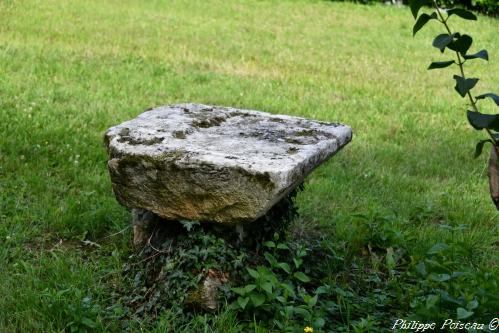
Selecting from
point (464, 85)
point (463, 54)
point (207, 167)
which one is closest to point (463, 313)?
point (464, 85)

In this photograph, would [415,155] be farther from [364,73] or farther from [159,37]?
[159,37]

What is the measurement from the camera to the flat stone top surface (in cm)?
345

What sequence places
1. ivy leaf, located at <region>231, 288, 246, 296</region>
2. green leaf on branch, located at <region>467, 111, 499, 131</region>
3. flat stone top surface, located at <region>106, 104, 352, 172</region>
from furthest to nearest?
flat stone top surface, located at <region>106, 104, 352, 172</region> < ivy leaf, located at <region>231, 288, 246, 296</region> < green leaf on branch, located at <region>467, 111, 499, 131</region>

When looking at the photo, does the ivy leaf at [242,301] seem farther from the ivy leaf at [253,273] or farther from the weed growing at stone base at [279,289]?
the ivy leaf at [253,273]

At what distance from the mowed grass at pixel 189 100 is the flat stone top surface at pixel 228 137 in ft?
2.22

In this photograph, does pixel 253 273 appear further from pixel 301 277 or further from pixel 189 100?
pixel 189 100

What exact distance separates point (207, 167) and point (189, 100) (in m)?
4.27

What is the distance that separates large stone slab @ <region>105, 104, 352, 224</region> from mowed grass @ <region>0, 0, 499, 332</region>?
0.59 m

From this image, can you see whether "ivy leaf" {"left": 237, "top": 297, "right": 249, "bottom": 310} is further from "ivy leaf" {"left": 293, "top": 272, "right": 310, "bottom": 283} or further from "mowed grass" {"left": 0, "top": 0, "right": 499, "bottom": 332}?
"mowed grass" {"left": 0, "top": 0, "right": 499, "bottom": 332}

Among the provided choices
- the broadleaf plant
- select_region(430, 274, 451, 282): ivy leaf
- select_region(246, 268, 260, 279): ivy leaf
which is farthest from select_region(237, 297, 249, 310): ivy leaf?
the broadleaf plant

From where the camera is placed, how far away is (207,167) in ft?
11.0

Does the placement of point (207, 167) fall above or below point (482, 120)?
below

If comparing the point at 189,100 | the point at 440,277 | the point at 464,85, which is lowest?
the point at 189,100

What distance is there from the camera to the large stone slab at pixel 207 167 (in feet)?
10.9
